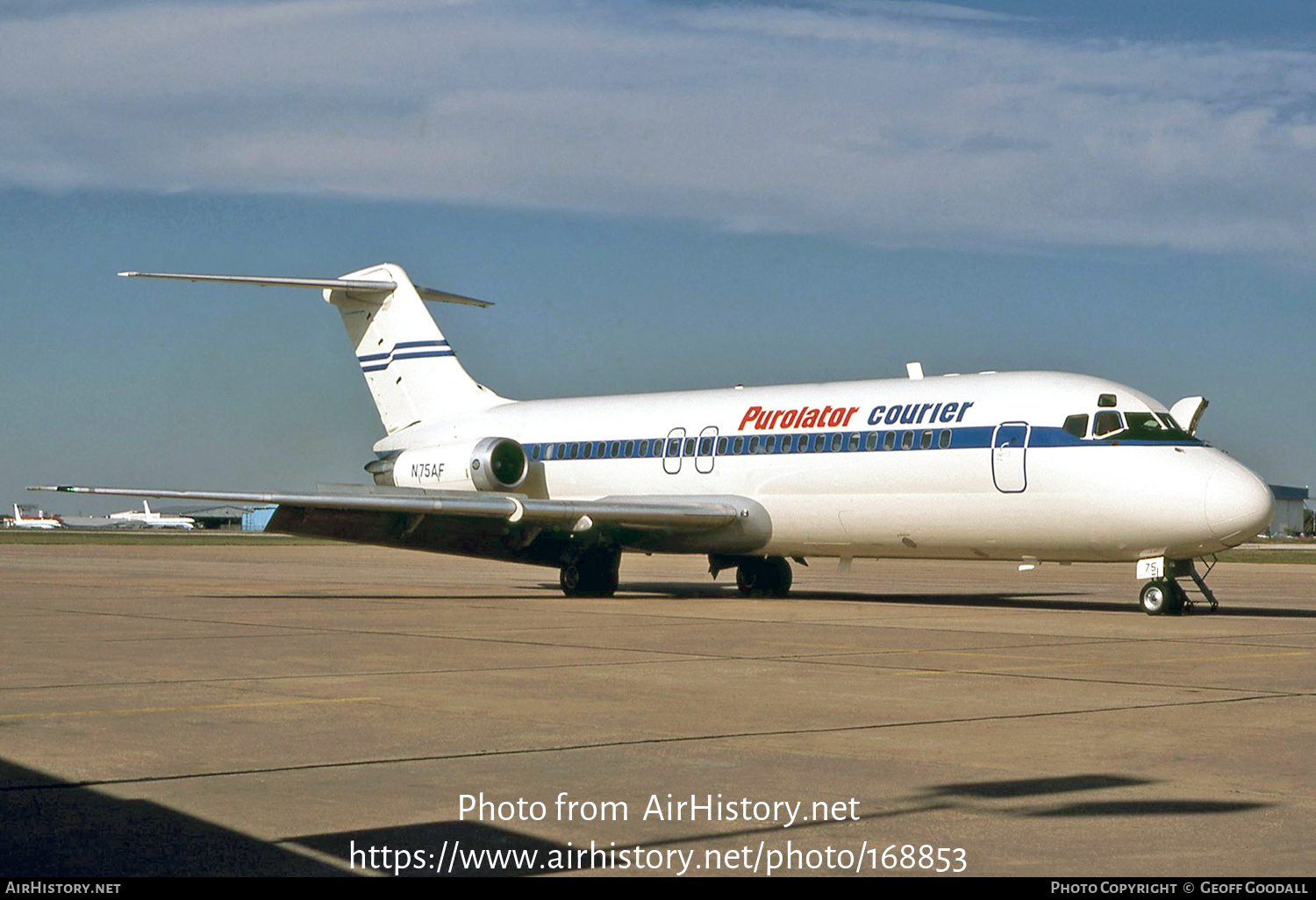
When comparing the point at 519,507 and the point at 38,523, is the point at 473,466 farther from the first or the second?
the point at 38,523

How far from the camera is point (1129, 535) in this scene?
1905 centimetres

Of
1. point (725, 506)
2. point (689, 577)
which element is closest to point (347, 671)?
point (725, 506)

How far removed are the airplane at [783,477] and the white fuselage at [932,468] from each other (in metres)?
0.03

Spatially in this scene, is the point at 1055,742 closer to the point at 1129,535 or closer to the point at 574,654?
the point at 574,654

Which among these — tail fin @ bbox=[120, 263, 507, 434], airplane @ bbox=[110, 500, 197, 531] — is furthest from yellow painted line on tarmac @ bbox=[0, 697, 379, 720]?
airplane @ bbox=[110, 500, 197, 531]

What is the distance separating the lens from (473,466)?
26.6 m

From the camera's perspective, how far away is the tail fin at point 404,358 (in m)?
30.1

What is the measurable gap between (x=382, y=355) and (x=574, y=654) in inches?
713

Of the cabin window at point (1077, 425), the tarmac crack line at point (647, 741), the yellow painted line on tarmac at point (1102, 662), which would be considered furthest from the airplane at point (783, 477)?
the tarmac crack line at point (647, 741)

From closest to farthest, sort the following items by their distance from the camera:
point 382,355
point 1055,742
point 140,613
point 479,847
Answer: point 479,847 < point 1055,742 < point 140,613 < point 382,355

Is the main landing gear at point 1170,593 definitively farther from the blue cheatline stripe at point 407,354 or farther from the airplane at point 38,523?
the airplane at point 38,523

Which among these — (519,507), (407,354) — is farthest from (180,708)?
(407,354)

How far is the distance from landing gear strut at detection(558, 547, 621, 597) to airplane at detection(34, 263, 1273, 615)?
35 mm
